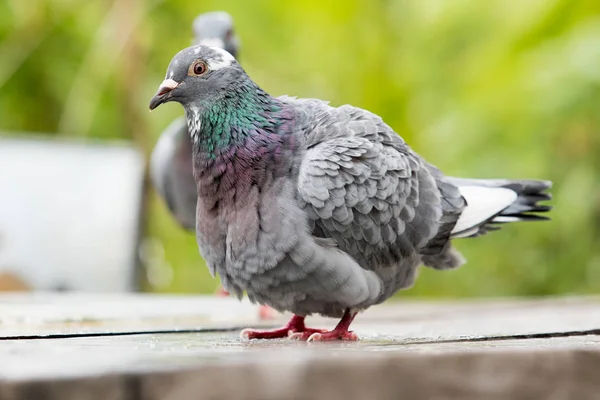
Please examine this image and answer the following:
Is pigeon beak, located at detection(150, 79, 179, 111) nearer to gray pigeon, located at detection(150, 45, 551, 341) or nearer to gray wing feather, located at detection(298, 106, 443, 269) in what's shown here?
gray pigeon, located at detection(150, 45, 551, 341)

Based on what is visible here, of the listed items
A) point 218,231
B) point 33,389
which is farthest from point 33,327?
point 33,389

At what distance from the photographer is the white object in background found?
5.42 metres

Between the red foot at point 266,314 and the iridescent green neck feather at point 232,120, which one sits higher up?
the iridescent green neck feather at point 232,120

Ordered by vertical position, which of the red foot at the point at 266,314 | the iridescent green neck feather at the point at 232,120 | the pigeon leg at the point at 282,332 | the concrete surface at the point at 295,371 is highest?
the iridescent green neck feather at the point at 232,120

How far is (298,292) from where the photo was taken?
7.52ft

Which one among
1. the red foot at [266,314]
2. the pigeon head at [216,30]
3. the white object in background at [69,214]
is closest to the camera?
the red foot at [266,314]

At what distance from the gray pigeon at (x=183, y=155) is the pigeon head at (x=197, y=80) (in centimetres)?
153

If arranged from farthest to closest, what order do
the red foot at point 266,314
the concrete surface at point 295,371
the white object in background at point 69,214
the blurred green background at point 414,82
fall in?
the blurred green background at point 414,82 < the white object in background at point 69,214 < the red foot at point 266,314 < the concrete surface at point 295,371

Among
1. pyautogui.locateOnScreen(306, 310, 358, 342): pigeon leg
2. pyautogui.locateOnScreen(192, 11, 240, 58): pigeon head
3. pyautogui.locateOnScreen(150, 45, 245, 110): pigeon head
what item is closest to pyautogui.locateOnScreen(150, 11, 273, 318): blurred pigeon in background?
pyautogui.locateOnScreen(192, 11, 240, 58): pigeon head

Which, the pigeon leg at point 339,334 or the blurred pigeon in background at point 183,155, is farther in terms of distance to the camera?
the blurred pigeon in background at point 183,155

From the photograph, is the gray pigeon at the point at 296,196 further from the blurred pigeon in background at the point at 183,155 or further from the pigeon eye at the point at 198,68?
the blurred pigeon in background at the point at 183,155

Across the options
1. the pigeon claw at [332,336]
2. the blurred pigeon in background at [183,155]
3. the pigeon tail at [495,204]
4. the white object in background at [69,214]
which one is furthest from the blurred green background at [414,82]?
the pigeon claw at [332,336]

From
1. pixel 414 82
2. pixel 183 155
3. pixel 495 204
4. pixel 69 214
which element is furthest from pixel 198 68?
pixel 414 82

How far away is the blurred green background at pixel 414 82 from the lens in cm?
671
